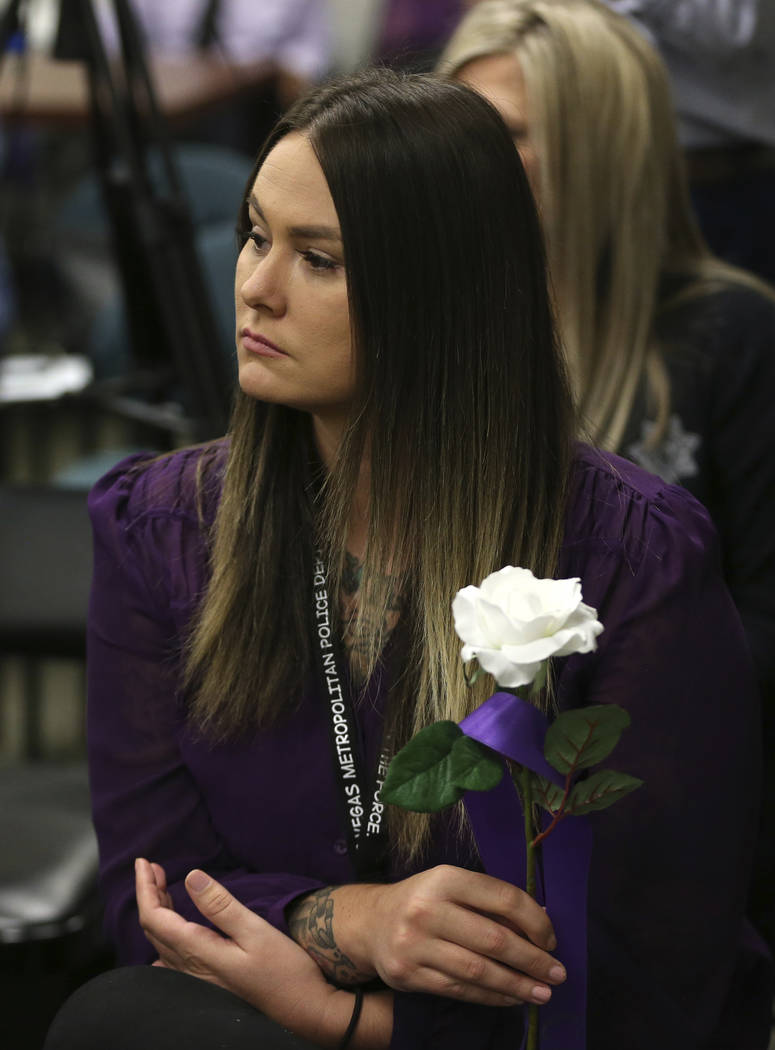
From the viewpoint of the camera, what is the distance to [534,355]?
4.02 ft

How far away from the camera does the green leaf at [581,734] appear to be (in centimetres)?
85

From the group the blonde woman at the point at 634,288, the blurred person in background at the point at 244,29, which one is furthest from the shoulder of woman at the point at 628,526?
the blurred person in background at the point at 244,29

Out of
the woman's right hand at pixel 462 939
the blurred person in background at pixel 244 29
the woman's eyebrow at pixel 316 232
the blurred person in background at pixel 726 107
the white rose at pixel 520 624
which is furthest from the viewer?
the blurred person in background at pixel 244 29

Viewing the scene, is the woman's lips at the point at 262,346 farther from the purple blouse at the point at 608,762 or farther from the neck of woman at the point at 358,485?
the purple blouse at the point at 608,762

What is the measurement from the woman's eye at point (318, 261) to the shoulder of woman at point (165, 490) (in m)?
0.29

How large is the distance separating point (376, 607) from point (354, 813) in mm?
185

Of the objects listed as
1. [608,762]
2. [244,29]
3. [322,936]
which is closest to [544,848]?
[608,762]

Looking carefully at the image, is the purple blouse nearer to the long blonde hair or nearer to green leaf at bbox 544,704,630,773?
green leaf at bbox 544,704,630,773

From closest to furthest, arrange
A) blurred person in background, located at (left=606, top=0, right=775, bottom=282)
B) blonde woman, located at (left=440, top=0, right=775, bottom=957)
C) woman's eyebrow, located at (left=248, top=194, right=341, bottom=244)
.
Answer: woman's eyebrow, located at (left=248, top=194, right=341, bottom=244)
blonde woman, located at (left=440, top=0, right=775, bottom=957)
blurred person in background, located at (left=606, top=0, right=775, bottom=282)

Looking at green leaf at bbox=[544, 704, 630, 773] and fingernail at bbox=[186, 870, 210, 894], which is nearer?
green leaf at bbox=[544, 704, 630, 773]

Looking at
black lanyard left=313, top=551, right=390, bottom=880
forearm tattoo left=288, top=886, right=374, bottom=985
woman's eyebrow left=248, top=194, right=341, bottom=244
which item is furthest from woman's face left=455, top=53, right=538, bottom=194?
forearm tattoo left=288, top=886, right=374, bottom=985

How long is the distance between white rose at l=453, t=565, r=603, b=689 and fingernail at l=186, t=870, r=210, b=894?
0.50 metres

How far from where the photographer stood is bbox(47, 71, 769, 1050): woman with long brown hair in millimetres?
1146

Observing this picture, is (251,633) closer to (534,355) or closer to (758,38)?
(534,355)
